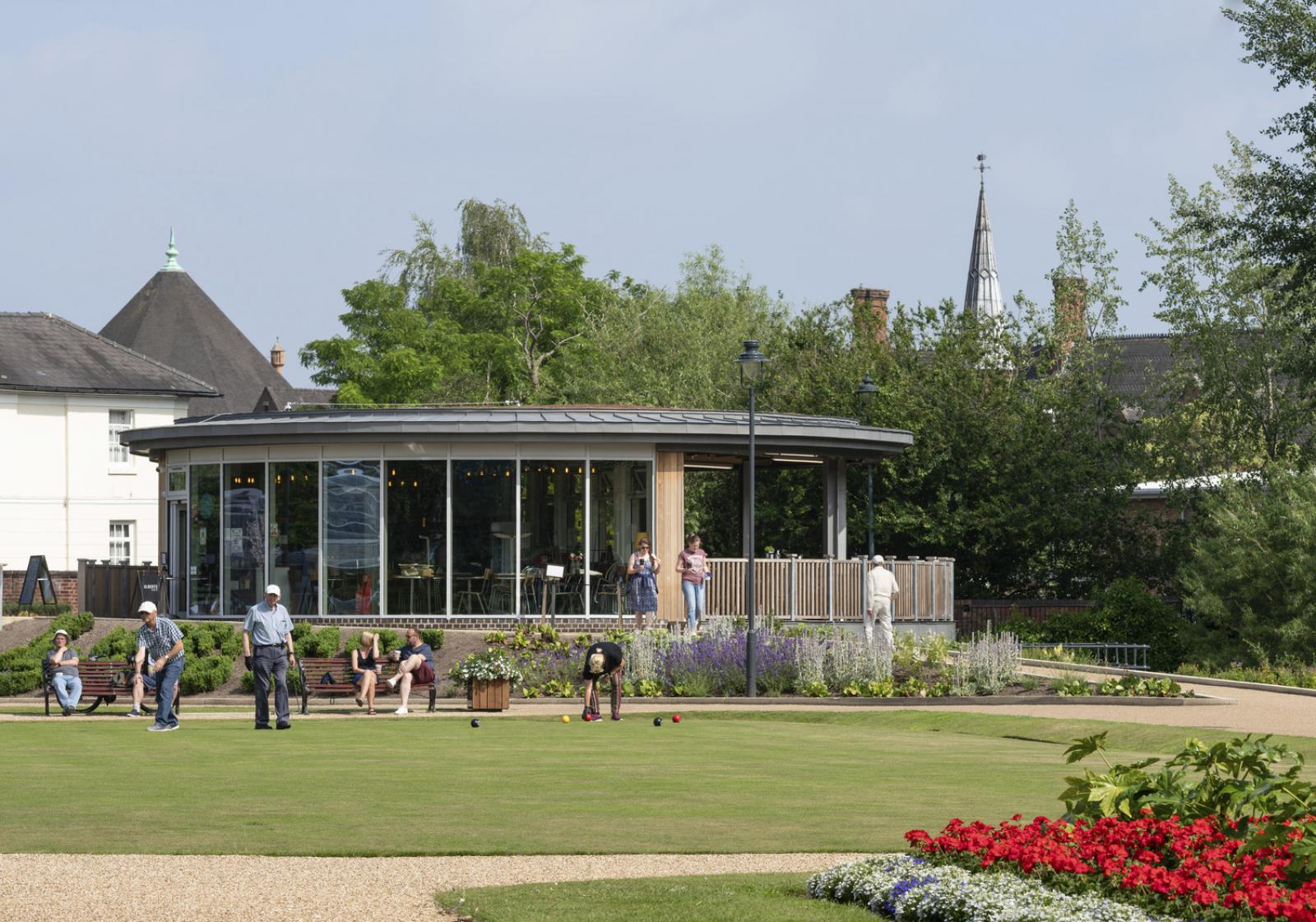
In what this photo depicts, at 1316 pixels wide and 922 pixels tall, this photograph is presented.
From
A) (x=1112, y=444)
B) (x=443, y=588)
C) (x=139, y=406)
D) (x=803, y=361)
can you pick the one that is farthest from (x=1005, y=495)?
(x=139, y=406)

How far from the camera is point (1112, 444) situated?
1563 inches

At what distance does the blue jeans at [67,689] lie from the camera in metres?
24.5

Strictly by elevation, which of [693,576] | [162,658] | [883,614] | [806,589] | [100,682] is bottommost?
[100,682]

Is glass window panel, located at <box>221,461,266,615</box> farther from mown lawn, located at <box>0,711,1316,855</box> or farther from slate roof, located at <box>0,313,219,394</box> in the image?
slate roof, located at <box>0,313,219,394</box>

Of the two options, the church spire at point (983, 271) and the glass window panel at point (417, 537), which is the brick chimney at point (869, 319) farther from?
the church spire at point (983, 271)

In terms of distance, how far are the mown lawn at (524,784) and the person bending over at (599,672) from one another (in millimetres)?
412

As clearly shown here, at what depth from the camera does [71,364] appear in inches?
2208

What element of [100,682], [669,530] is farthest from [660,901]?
[669,530]

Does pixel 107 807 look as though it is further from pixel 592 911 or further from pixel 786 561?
pixel 786 561

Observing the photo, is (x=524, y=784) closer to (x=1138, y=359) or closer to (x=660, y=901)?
(x=660, y=901)

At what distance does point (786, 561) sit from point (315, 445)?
8053 millimetres

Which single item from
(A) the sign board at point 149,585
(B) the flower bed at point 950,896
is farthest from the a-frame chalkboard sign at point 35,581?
(B) the flower bed at point 950,896

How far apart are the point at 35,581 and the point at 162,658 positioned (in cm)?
2341

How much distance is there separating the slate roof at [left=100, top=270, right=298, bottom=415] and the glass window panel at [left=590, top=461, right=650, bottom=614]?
136 ft
